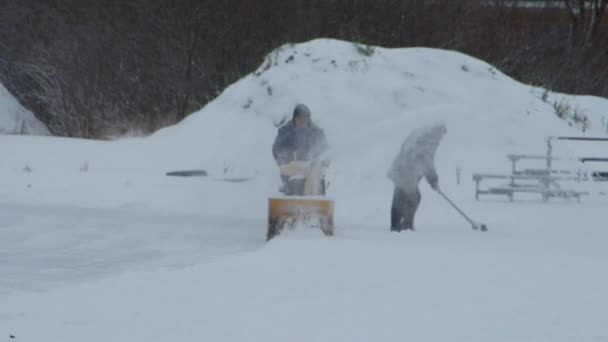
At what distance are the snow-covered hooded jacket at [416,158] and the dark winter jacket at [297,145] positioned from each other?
0.95m

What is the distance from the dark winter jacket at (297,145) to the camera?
13.6m

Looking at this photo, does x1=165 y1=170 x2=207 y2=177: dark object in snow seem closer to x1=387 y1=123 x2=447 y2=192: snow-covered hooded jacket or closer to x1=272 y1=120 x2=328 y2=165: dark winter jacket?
x1=272 y1=120 x2=328 y2=165: dark winter jacket

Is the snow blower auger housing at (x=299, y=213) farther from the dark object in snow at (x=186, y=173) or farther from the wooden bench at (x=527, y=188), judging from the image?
the dark object in snow at (x=186, y=173)

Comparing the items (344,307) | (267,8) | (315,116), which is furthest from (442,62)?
(344,307)

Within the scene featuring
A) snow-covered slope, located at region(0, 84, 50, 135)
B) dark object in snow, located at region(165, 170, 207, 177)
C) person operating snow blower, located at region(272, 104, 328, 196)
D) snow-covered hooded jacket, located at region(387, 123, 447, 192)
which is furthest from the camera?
snow-covered slope, located at region(0, 84, 50, 135)

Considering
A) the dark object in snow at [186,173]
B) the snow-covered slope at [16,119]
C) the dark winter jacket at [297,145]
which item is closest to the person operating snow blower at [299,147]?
the dark winter jacket at [297,145]

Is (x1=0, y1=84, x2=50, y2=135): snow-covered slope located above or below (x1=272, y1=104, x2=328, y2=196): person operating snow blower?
above

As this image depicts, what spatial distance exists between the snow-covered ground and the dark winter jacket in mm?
1042

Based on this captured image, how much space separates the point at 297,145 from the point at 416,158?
4.63 feet

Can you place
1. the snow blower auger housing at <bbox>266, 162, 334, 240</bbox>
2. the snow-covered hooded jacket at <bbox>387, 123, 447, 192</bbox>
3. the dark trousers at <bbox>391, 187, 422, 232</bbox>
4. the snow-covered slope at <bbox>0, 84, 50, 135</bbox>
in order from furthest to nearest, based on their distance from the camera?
the snow-covered slope at <bbox>0, 84, 50, 135</bbox> < the dark trousers at <bbox>391, 187, 422, 232</bbox> < the snow-covered hooded jacket at <bbox>387, 123, 447, 192</bbox> < the snow blower auger housing at <bbox>266, 162, 334, 240</bbox>

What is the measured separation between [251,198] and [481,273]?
890 centimetres

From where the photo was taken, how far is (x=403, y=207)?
13.6m

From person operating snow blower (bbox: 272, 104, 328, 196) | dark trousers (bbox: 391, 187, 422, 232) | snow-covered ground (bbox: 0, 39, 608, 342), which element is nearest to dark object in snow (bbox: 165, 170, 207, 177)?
snow-covered ground (bbox: 0, 39, 608, 342)

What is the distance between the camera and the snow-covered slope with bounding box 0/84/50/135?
1059 inches
